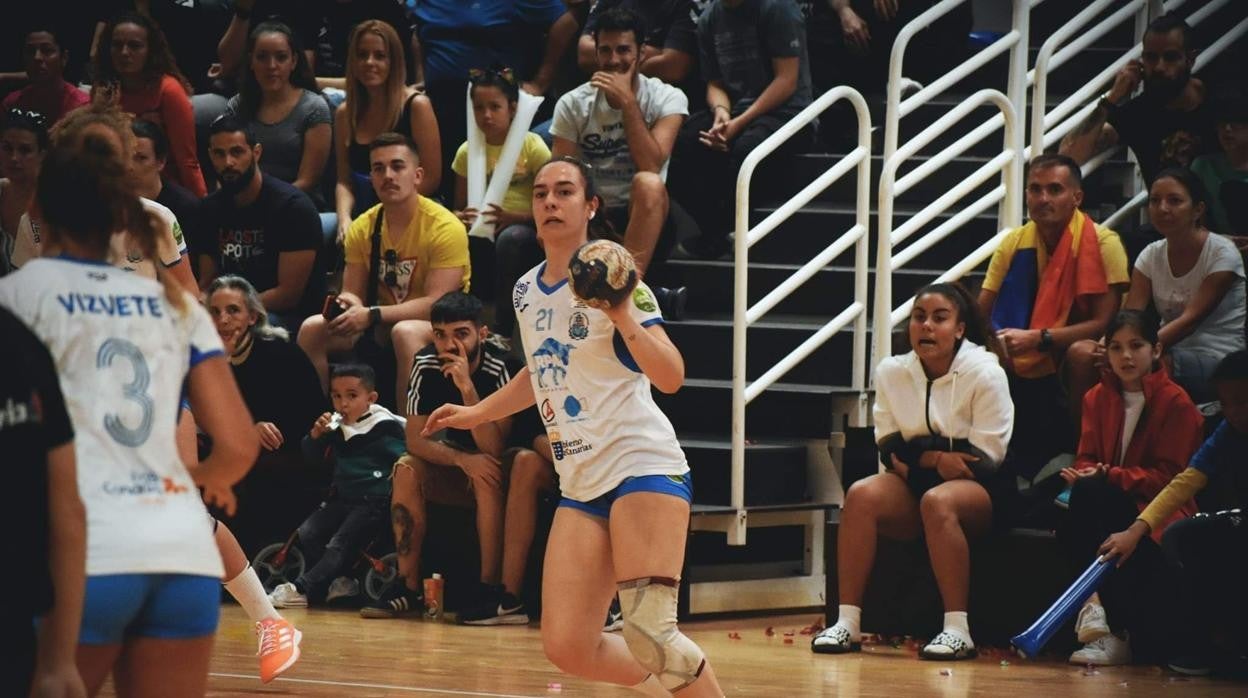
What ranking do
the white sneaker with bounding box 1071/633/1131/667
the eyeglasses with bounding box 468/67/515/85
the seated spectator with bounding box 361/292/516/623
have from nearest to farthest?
1. the white sneaker with bounding box 1071/633/1131/667
2. the seated spectator with bounding box 361/292/516/623
3. the eyeglasses with bounding box 468/67/515/85

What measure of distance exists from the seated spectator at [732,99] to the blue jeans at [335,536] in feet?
7.15

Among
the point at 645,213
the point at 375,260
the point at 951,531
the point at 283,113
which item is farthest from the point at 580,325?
the point at 283,113

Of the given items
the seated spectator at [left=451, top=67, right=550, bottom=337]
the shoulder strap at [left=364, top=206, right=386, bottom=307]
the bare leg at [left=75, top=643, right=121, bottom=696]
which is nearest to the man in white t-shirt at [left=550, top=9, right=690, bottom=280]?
the seated spectator at [left=451, top=67, right=550, bottom=337]

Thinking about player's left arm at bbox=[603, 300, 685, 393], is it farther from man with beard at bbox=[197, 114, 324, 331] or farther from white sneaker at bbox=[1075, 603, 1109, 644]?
man with beard at bbox=[197, 114, 324, 331]

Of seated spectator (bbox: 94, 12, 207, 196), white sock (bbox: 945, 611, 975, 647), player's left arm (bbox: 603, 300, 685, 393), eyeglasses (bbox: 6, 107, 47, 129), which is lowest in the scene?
white sock (bbox: 945, 611, 975, 647)

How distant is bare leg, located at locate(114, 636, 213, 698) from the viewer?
125 inches

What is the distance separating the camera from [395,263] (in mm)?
8633

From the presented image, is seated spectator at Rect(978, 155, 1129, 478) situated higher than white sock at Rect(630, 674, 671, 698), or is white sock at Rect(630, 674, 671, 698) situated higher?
seated spectator at Rect(978, 155, 1129, 478)

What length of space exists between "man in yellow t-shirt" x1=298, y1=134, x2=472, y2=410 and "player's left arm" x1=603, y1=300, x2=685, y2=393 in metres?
3.73

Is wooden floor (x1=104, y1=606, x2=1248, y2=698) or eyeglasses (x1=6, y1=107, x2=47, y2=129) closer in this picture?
wooden floor (x1=104, y1=606, x2=1248, y2=698)

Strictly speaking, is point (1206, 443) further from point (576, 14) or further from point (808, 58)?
point (576, 14)

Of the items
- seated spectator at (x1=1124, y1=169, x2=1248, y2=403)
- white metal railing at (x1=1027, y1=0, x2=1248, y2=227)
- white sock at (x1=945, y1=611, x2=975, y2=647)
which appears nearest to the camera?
white sock at (x1=945, y1=611, x2=975, y2=647)

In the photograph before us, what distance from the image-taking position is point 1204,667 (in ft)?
22.1

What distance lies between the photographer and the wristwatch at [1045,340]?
7770 mm
